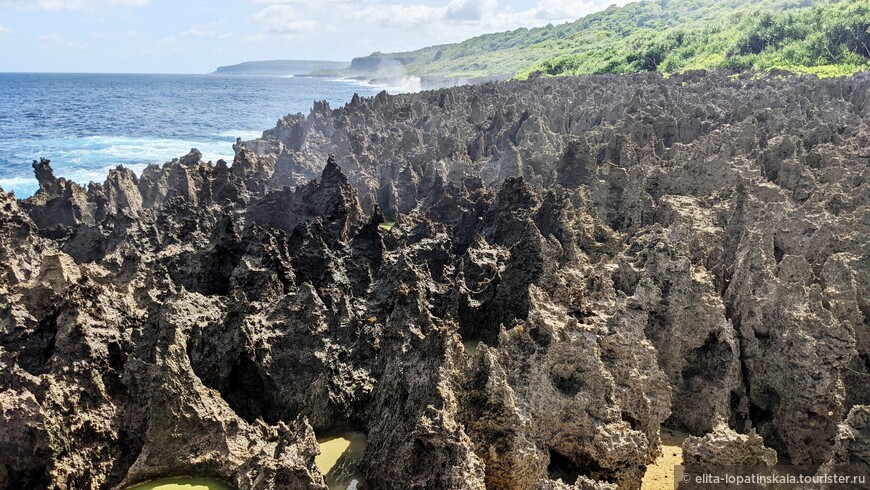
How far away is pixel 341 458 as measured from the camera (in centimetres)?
680

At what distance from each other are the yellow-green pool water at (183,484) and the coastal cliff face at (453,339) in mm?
85

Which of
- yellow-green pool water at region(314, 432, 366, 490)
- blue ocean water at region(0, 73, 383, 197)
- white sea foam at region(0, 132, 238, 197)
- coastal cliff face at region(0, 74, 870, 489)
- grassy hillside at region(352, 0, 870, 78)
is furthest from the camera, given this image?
grassy hillside at region(352, 0, 870, 78)

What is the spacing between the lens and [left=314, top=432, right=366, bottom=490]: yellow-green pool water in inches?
248

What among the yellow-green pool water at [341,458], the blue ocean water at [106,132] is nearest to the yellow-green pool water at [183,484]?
the yellow-green pool water at [341,458]

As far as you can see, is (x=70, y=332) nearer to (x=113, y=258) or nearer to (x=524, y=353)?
(x=113, y=258)

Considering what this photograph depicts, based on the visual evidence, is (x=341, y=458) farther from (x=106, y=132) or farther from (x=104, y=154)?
(x=106, y=132)

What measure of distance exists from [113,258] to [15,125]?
187 feet

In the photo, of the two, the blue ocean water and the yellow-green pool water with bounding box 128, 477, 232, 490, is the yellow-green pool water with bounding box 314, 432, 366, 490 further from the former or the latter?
the blue ocean water

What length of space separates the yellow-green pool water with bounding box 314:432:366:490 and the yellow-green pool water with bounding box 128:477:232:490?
980 mm

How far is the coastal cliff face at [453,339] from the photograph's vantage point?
18.3 ft

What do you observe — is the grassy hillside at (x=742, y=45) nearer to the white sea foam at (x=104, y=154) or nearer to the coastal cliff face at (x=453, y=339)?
the coastal cliff face at (x=453, y=339)

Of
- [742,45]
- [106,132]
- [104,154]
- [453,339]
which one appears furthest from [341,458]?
[742,45]

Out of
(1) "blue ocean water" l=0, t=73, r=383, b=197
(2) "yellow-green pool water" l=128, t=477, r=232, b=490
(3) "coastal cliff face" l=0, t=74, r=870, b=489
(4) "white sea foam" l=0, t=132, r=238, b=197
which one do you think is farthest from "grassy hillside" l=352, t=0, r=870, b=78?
(2) "yellow-green pool water" l=128, t=477, r=232, b=490

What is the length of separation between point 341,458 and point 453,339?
6.63ft
